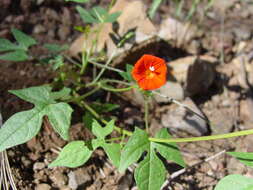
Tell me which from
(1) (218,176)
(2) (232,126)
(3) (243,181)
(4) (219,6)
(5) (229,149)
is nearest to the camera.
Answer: (3) (243,181)

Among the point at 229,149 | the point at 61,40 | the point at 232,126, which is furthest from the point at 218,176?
the point at 61,40

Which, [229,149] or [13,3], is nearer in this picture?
[229,149]

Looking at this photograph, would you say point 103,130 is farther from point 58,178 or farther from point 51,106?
point 58,178

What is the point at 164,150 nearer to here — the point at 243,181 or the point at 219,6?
the point at 243,181

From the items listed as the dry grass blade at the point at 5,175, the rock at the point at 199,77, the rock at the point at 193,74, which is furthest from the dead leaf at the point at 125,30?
the dry grass blade at the point at 5,175

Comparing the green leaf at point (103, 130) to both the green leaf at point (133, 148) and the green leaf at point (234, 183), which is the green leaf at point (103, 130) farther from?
the green leaf at point (234, 183)

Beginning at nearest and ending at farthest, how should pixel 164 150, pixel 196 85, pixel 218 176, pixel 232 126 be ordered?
1. pixel 164 150
2. pixel 218 176
3. pixel 232 126
4. pixel 196 85

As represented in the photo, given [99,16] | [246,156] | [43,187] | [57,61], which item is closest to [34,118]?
[43,187]
